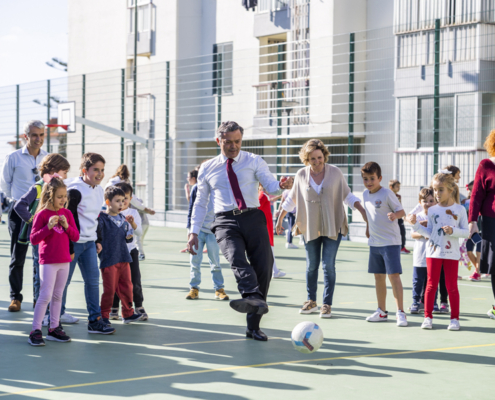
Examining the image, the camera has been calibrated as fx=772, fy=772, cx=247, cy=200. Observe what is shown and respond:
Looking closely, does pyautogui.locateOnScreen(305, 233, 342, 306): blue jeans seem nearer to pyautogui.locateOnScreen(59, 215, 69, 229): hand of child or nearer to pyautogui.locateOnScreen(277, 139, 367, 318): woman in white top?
pyautogui.locateOnScreen(277, 139, 367, 318): woman in white top

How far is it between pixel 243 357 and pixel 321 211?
2560 millimetres

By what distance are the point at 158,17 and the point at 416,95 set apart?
1500cm

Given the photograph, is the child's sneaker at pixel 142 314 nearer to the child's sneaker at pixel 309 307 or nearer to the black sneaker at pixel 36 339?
the black sneaker at pixel 36 339

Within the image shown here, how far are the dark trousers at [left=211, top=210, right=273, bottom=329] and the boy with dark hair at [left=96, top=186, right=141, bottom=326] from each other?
3.95 feet

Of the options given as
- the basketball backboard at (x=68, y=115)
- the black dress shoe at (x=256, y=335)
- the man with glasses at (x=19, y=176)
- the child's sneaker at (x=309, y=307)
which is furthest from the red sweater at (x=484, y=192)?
the basketball backboard at (x=68, y=115)

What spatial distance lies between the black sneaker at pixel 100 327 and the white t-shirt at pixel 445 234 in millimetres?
3209

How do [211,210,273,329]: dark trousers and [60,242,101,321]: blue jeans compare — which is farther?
[60,242,101,321]: blue jeans

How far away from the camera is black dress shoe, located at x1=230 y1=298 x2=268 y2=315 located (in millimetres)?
6398

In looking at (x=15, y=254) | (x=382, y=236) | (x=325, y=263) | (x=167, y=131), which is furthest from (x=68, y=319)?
(x=167, y=131)

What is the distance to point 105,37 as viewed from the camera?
36.3 m

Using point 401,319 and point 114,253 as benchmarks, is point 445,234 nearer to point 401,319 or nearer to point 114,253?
point 401,319

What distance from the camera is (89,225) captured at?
7.29 m

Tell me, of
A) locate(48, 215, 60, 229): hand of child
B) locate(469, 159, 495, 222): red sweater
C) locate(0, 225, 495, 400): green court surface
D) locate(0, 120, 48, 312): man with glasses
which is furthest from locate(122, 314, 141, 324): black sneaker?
locate(469, 159, 495, 222): red sweater

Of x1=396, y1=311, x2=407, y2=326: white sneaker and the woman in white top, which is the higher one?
the woman in white top
